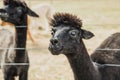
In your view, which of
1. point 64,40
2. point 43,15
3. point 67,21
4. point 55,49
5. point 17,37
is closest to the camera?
point 55,49

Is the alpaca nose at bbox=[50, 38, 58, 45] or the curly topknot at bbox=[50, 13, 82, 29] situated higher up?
the curly topknot at bbox=[50, 13, 82, 29]

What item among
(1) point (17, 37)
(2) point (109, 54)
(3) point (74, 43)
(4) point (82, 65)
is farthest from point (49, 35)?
(3) point (74, 43)

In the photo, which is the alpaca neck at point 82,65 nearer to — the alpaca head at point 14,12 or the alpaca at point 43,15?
the alpaca head at point 14,12

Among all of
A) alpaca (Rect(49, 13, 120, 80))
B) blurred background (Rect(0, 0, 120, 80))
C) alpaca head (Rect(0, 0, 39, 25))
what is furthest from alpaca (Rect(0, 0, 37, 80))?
alpaca (Rect(49, 13, 120, 80))

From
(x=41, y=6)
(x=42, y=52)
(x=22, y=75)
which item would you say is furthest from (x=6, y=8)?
(x=41, y=6)

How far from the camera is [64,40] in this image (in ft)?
18.0

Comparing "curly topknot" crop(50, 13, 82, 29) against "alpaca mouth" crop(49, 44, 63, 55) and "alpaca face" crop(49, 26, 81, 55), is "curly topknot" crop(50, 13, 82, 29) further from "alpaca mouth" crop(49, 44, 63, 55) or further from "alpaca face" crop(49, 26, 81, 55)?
"alpaca mouth" crop(49, 44, 63, 55)

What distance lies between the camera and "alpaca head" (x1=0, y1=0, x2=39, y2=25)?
23.9 feet

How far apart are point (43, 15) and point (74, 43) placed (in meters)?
9.23

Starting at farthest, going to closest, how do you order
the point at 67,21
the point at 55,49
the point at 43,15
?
the point at 43,15
the point at 67,21
the point at 55,49

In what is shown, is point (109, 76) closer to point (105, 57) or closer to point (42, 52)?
point (105, 57)

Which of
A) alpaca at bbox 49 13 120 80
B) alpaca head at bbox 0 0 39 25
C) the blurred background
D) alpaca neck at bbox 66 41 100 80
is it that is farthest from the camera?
the blurred background

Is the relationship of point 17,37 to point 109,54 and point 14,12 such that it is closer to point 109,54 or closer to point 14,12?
point 14,12

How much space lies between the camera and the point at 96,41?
12539 millimetres
